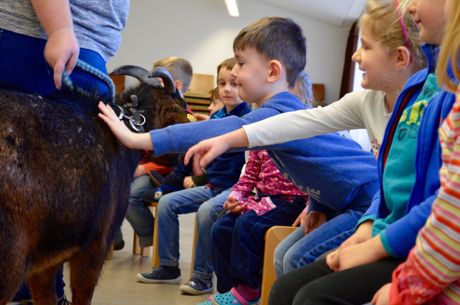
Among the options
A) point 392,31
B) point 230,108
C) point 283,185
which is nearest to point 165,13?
point 230,108

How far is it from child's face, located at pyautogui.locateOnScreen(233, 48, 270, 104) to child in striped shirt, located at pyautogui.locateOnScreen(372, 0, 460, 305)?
6.29 feet

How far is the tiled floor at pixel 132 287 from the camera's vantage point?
426 cm

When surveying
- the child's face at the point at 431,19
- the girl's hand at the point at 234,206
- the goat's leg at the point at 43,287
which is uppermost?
the child's face at the point at 431,19

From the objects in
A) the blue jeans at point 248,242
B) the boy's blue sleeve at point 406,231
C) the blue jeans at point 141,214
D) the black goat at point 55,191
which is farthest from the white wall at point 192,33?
the boy's blue sleeve at point 406,231

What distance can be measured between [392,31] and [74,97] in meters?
1.28

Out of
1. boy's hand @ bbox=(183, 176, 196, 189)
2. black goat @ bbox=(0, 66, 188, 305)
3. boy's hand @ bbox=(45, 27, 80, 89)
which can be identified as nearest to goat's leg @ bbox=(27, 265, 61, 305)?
black goat @ bbox=(0, 66, 188, 305)

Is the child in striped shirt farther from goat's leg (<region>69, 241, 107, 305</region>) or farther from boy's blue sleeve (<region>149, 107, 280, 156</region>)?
goat's leg (<region>69, 241, 107, 305</region>)

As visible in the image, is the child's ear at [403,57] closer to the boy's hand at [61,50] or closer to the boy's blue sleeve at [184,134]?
the boy's blue sleeve at [184,134]

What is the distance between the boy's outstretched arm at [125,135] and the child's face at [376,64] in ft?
2.77

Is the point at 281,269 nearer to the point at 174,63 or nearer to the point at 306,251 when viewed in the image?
the point at 306,251

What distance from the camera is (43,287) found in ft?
9.16

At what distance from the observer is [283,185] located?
3.72 meters

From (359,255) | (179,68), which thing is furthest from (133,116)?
(179,68)

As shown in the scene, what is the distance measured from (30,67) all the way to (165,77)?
3.56 ft
